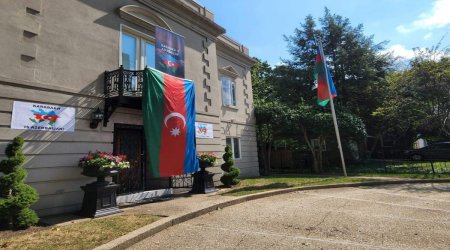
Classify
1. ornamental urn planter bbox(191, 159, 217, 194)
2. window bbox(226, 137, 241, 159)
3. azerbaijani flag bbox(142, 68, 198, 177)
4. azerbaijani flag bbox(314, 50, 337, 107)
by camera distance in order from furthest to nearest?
window bbox(226, 137, 241, 159)
azerbaijani flag bbox(314, 50, 337, 107)
ornamental urn planter bbox(191, 159, 217, 194)
azerbaijani flag bbox(142, 68, 198, 177)

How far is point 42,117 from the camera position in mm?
7828

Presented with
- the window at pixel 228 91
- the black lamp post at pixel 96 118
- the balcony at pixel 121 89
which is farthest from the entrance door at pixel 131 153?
the window at pixel 228 91

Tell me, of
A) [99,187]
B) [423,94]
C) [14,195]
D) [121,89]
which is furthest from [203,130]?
[423,94]

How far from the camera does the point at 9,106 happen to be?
7.24 m

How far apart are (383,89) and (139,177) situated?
70.9ft

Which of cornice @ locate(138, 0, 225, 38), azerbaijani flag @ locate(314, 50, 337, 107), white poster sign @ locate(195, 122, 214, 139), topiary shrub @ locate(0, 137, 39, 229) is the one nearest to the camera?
topiary shrub @ locate(0, 137, 39, 229)

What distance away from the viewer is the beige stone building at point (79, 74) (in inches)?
298

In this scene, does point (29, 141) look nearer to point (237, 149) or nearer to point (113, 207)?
A: point (113, 207)

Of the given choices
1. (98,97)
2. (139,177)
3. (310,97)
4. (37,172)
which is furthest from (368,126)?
(37,172)

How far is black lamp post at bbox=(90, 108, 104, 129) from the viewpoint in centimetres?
895

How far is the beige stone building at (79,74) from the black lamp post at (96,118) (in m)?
0.15

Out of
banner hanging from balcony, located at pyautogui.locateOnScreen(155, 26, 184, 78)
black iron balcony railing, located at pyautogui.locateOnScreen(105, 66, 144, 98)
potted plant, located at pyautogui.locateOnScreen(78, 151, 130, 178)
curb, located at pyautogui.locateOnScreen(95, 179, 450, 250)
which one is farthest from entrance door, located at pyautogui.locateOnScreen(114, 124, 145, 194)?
curb, located at pyautogui.locateOnScreen(95, 179, 450, 250)

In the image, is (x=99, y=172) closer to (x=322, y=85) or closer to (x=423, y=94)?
(x=322, y=85)

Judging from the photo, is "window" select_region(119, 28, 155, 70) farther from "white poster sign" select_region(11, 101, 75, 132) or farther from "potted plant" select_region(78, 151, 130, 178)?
"potted plant" select_region(78, 151, 130, 178)
